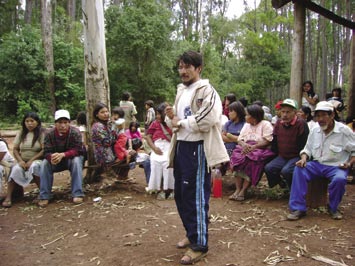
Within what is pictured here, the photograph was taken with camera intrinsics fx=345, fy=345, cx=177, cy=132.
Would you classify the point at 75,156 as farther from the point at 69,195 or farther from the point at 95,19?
the point at 95,19

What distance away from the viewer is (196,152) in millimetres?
3076

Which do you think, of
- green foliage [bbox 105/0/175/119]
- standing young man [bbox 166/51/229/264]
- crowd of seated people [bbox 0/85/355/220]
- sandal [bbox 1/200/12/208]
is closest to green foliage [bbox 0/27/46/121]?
green foliage [bbox 105/0/175/119]

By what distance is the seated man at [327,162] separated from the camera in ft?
13.6

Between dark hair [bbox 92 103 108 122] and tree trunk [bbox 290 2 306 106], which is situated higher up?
tree trunk [bbox 290 2 306 106]

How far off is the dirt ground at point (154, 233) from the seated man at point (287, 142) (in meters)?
0.45

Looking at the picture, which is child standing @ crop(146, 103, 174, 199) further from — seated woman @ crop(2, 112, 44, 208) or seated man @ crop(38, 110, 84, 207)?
seated woman @ crop(2, 112, 44, 208)

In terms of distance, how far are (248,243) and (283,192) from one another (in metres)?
1.88

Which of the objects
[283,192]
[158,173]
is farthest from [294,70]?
[158,173]

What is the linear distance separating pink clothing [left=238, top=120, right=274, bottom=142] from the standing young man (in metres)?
2.19

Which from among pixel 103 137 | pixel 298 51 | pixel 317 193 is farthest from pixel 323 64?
pixel 103 137

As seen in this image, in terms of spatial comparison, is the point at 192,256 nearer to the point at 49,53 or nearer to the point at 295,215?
the point at 295,215

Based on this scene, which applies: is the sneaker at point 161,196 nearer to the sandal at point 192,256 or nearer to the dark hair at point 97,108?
the dark hair at point 97,108

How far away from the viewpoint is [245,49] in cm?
2309

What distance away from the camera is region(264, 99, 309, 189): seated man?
466cm
